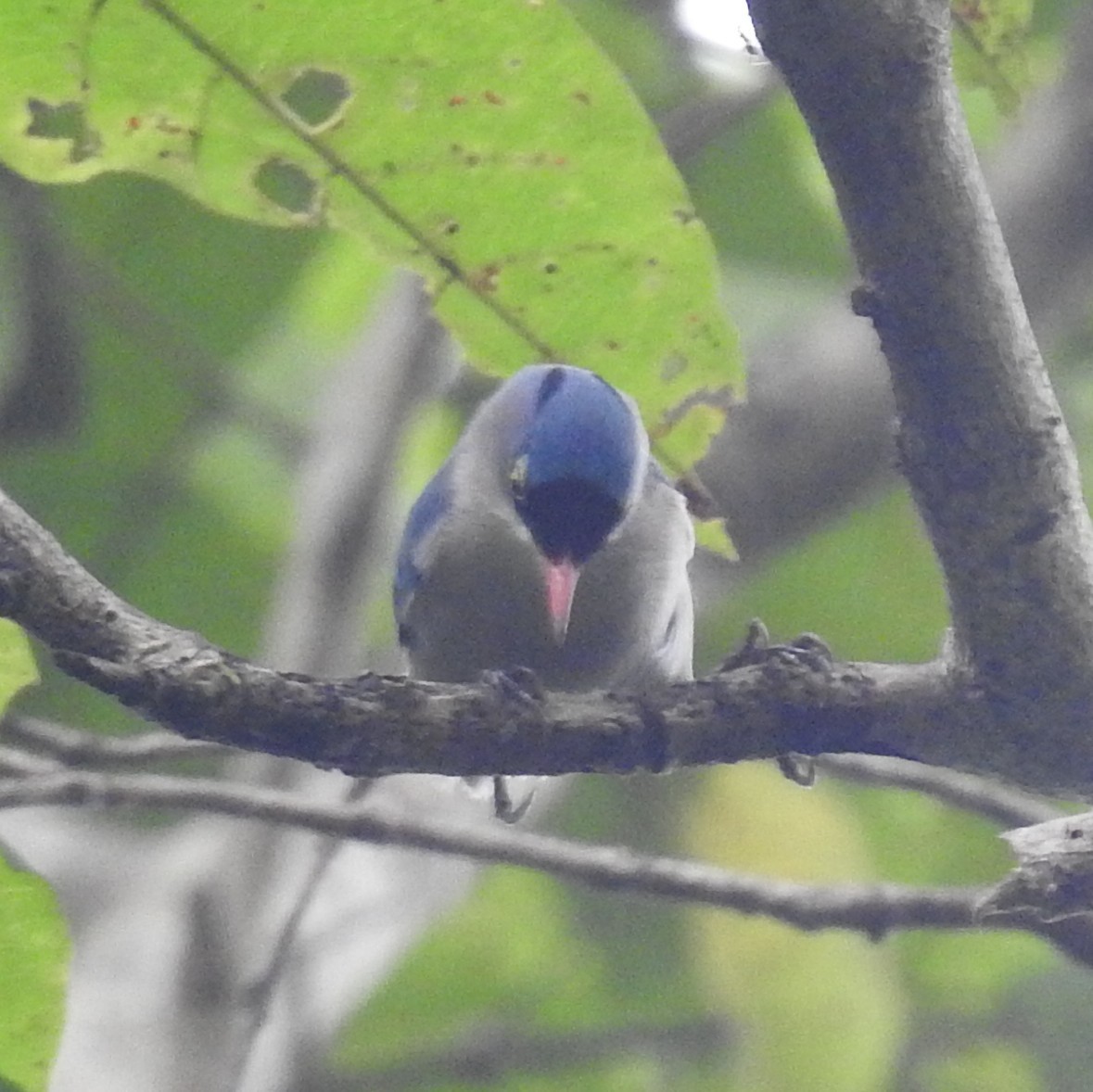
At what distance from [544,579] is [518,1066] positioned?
60.1 inches

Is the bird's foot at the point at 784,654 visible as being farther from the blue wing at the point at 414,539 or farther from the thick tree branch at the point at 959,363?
the blue wing at the point at 414,539

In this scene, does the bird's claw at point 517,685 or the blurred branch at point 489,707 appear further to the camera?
the bird's claw at point 517,685

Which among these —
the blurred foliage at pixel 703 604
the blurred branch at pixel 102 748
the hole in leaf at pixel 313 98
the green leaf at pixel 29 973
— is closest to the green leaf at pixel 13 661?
the green leaf at pixel 29 973

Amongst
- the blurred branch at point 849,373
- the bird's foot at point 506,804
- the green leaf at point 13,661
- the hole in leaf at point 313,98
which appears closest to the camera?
the green leaf at point 13,661

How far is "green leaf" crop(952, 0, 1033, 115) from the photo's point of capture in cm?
178

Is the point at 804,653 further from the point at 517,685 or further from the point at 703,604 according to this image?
the point at 703,604

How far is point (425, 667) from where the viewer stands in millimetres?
2594

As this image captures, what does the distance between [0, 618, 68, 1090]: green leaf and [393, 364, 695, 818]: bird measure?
2.96 feet

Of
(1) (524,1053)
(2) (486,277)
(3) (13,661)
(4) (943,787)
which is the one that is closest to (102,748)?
(3) (13,661)

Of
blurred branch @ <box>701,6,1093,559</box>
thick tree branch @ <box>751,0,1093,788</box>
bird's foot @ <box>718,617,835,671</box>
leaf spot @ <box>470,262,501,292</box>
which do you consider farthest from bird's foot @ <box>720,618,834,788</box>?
blurred branch @ <box>701,6,1093,559</box>

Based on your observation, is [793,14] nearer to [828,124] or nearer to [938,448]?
[828,124]

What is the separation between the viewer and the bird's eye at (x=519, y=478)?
2553 mm

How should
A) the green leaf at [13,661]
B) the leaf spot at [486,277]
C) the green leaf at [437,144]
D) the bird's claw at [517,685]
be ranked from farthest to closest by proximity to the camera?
the leaf spot at [486,277]
the green leaf at [437,144]
the green leaf at [13,661]
the bird's claw at [517,685]

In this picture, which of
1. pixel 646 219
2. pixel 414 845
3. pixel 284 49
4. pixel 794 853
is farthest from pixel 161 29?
pixel 794 853
